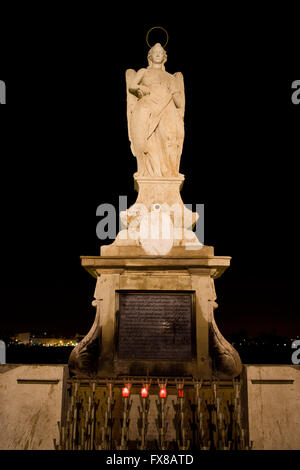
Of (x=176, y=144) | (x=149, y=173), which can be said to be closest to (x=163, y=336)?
(x=149, y=173)

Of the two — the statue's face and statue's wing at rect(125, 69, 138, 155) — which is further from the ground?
the statue's face

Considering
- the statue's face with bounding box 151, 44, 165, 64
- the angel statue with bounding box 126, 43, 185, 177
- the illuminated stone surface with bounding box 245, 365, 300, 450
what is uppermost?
the statue's face with bounding box 151, 44, 165, 64

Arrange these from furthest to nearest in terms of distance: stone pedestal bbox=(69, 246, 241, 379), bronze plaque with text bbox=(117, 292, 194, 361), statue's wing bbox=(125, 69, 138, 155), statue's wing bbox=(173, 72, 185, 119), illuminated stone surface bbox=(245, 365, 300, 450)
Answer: statue's wing bbox=(125, 69, 138, 155)
statue's wing bbox=(173, 72, 185, 119)
bronze plaque with text bbox=(117, 292, 194, 361)
stone pedestal bbox=(69, 246, 241, 379)
illuminated stone surface bbox=(245, 365, 300, 450)

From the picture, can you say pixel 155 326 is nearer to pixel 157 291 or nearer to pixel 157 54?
pixel 157 291

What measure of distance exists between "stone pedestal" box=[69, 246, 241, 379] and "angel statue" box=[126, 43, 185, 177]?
6.80ft

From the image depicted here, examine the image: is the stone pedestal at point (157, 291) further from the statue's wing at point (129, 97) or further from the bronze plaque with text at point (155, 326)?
the statue's wing at point (129, 97)

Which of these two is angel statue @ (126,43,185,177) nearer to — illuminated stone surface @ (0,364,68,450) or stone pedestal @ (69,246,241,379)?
stone pedestal @ (69,246,241,379)

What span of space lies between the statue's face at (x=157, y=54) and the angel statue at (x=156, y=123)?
331mm

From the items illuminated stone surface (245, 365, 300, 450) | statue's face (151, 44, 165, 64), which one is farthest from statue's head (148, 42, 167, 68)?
illuminated stone surface (245, 365, 300, 450)

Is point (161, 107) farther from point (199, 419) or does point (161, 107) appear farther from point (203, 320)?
point (199, 419)

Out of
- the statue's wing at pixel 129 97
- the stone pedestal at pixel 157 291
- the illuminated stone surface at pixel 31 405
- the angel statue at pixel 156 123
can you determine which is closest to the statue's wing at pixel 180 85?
the angel statue at pixel 156 123

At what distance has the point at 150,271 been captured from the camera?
6691 mm

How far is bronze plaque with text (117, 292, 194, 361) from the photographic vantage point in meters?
6.31

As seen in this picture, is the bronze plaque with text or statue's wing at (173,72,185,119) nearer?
the bronze plaque with text
